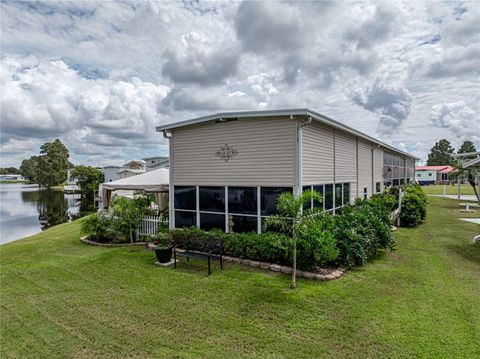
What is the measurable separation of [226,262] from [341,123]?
605 cm

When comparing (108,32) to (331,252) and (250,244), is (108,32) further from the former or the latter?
(331,252)

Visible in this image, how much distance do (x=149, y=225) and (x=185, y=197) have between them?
2.35m

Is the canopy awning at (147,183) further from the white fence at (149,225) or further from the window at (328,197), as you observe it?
the window at (328,197)

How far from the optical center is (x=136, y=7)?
424 inches

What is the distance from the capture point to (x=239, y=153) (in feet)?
29.5

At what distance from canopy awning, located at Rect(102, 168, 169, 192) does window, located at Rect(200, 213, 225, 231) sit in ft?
8.79

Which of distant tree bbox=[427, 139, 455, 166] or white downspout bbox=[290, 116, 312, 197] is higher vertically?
distant tree bbox=[427, 139, 455, 166]

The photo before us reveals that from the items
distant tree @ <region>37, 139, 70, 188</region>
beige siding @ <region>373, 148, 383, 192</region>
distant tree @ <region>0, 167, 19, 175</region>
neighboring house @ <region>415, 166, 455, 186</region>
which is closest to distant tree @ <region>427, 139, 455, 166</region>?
neighboring house @ <region>415, 166, 455, 186</region>

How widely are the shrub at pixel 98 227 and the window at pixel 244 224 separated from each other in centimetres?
548

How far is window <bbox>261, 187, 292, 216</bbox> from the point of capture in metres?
8.38

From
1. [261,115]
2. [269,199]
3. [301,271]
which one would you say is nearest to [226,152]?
[261,115]

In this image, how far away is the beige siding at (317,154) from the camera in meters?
8.47

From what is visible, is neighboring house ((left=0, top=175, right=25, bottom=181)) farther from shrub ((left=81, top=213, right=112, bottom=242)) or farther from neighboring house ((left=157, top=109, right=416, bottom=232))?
neighboring house ((left=157, top=109, right=416, bottom=232))

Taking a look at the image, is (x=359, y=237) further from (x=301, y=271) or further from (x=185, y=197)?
(x=185, y=197)
